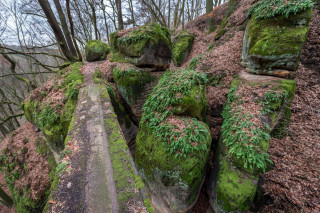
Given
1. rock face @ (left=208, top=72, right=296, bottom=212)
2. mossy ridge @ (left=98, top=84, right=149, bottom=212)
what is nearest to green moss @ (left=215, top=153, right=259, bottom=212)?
rock face @ (left=208, top=72, right=296, bottom=212)

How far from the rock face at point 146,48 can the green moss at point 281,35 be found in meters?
4.87

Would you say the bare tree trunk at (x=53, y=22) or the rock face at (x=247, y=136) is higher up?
the bare tree trunk at (x=53, y=22)

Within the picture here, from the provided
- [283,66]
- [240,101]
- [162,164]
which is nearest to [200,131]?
[162,164]

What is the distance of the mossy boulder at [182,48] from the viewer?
11836 mm

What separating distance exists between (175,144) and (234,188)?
2.17m

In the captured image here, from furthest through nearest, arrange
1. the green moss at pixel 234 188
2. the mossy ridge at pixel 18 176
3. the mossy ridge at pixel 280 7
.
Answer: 1. the mossy ridge at pixel 18 176
2. the mossy ridge at pixel 280 7
3. the green moss at pixel 234 188

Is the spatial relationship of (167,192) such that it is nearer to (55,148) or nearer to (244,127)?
(244,127)

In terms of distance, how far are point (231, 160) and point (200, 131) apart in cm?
132

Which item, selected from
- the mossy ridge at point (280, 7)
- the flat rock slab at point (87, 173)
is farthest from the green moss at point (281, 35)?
the flat rock slab at point (87, 173)

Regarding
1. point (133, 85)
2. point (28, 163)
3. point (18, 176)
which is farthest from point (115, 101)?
point (18, 176)

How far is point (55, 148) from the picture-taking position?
6.01 meters

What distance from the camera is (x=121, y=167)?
2.83 metres

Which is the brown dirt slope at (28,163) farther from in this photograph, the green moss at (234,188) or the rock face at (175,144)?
the green moss at (234,188)

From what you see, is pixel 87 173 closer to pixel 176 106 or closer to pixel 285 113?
pixel 176 106
